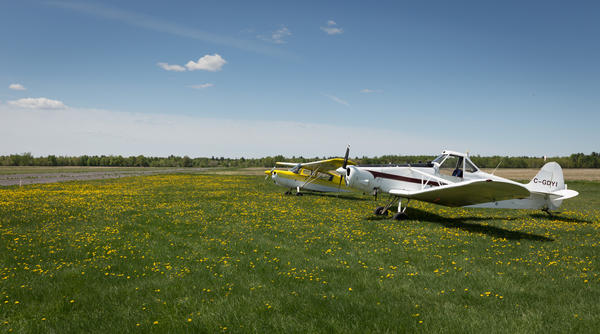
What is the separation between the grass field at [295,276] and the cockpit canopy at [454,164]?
2387 millimetres

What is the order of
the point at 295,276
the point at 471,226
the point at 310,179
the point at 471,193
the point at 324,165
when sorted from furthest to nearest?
the point at 310,179, the point at 324,165, the point at 471,226, the point at 471,193, the point at 295,276

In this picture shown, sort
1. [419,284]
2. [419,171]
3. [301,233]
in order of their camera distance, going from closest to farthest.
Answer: [419,284] < [301,233] < [419,171]

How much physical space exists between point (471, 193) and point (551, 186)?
6477 mm

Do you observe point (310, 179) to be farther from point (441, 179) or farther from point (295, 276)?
point (295, 276)

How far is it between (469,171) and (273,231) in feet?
29.0

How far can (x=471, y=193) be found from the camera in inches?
412

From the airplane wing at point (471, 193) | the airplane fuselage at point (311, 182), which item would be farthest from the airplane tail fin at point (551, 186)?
the airplane fuselage at point (311, 182)

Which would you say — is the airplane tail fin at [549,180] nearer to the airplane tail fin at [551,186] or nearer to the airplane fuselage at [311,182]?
the airplane tail fin at [551,186]

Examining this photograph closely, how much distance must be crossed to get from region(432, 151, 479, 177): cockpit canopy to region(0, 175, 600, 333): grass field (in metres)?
2.39

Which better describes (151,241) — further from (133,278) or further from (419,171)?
(419,171)

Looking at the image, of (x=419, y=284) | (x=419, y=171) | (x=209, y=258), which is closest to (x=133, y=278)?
(x=209, y=258)

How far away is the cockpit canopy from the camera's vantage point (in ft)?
43.7

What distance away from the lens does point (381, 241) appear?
941 cm

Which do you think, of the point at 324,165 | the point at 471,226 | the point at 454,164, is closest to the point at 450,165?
the point at 454,164
